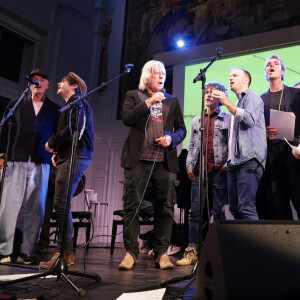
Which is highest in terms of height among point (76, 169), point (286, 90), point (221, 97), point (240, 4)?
point (240, 4)

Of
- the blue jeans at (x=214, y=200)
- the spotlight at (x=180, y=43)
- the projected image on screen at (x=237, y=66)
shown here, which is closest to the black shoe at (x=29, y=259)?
the blue jeans at (x=214, y=200)

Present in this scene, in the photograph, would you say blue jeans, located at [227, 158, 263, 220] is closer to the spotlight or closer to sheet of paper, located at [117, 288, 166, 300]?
sheet of paper, located at [117, 288, 166, 300]

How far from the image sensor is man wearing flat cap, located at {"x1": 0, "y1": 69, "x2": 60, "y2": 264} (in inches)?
112

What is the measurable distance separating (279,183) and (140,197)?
1.16 meters

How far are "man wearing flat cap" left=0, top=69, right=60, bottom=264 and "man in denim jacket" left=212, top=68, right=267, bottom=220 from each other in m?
1.54

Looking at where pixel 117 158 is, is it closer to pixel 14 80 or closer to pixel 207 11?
pixel 14 80

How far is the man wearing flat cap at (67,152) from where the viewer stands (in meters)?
2.60

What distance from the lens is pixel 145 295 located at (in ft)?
5.39

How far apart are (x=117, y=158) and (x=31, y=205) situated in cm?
399

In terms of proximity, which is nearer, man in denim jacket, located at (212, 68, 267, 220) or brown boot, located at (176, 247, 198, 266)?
man in denim jacket, located at (212, 68, 267, 220)

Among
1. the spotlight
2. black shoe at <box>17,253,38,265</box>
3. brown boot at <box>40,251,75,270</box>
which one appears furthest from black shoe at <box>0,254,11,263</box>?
the spotlight

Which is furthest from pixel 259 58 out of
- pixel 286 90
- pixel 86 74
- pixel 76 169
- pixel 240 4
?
pixel 76 169

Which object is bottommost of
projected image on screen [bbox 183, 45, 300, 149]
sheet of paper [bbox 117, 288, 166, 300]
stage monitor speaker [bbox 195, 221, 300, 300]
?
sheet of paper [bbox 117, 288, 166, 300]

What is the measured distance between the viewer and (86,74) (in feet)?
24.2
